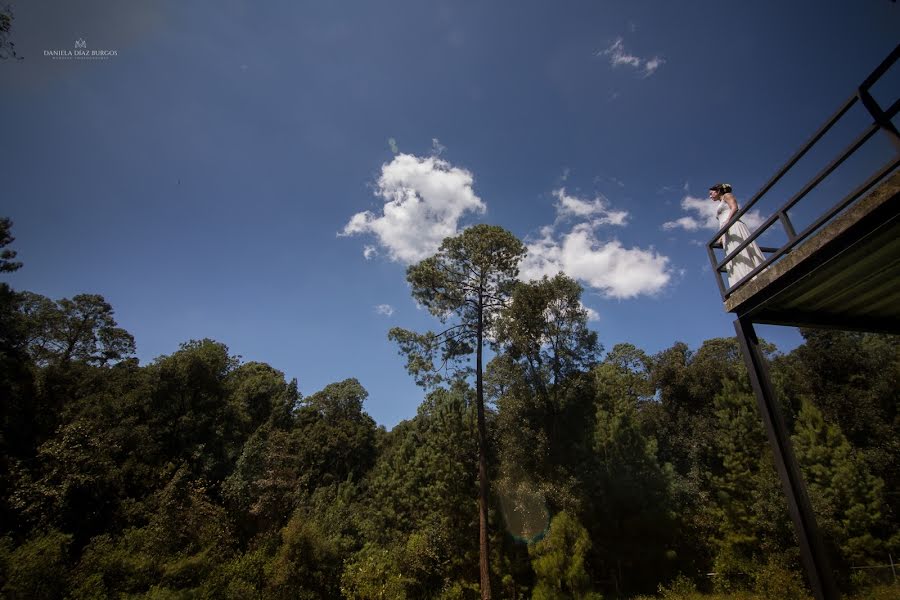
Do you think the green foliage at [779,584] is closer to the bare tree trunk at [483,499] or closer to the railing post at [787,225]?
the bare tree trunk at [483,499]

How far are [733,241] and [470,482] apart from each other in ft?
58.6

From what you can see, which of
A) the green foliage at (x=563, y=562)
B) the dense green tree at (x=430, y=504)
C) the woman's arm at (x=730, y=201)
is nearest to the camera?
the woman's arm at (x=730, y=201)

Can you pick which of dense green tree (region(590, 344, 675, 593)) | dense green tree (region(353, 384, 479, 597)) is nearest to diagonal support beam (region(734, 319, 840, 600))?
dense green tree (region(353, 384, 479, 597))

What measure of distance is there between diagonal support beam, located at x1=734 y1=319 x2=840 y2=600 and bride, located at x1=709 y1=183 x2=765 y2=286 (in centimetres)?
62

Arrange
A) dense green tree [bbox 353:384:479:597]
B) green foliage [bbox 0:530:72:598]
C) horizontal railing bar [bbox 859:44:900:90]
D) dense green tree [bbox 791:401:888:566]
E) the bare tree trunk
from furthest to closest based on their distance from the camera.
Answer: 1. dense green tree [bbox 353:384:479:597]
2. dense green tree [bbox 791:401:888:566]
3. the bare tree trunk
4. green foliage [bbox 0:530:72:598]
5. horizontal railing bar [bbox 859:44:900:90]

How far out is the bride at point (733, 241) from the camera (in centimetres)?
445

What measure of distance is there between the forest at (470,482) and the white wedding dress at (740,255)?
441 inches

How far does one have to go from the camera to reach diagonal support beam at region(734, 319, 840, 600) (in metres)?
3.26

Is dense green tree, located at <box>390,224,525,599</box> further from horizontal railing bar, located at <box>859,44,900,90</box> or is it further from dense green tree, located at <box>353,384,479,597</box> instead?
horizontal railing bar, located at <box>859,44,900,90</box>

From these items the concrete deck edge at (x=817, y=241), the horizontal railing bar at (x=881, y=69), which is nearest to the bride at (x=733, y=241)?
the concrete deck edge at (x=817, y=241)

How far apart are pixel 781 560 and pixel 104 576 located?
26.2 meters

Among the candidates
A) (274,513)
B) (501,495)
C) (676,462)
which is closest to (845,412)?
(676,462)

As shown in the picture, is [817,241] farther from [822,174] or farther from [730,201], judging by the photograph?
[730,201]

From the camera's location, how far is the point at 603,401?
2116cm
